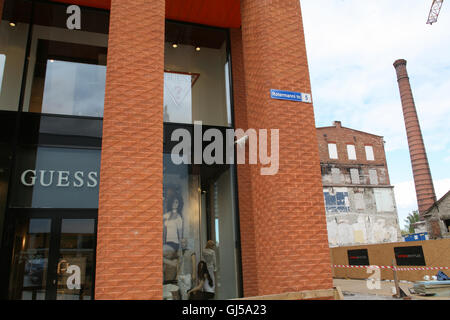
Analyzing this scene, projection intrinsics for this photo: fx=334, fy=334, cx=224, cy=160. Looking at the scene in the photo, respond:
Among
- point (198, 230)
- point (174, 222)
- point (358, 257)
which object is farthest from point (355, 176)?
point (174, 222)

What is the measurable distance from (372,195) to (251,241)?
33.8 m

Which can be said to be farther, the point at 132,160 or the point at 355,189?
the point at 355,189

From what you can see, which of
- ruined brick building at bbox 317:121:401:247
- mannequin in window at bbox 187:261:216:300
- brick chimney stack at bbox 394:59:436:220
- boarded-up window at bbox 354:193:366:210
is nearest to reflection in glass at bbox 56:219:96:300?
mannequin in window at bbox 187:261:216:300

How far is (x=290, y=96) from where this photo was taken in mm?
6613

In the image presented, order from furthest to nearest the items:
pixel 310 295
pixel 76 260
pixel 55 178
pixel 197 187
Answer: pixel 197 187 < pixel 55 178 < pixel 76 260 < pixel 310 295

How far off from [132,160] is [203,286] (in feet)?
12.2

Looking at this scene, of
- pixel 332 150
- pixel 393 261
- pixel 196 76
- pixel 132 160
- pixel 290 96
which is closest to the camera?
pixel 132 160

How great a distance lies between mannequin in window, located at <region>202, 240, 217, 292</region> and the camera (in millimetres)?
7798

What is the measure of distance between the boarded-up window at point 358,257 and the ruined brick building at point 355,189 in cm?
1497

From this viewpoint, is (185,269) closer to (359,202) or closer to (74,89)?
(74,89)

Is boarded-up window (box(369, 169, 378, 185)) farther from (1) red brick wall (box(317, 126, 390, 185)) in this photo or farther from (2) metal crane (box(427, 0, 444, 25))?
(2) metal crane (box(427, 0, 444, 25))

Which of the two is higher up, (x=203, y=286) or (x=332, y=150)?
(x=332, y=150)

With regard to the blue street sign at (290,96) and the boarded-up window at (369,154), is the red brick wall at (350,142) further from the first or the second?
the blue street sign at (290,96)
